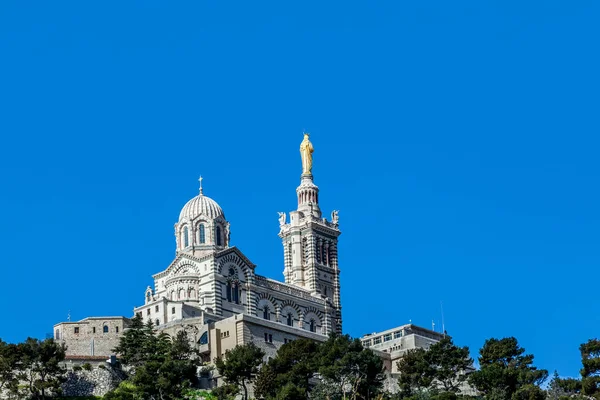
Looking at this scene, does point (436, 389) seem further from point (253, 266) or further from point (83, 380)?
point (253, 266)

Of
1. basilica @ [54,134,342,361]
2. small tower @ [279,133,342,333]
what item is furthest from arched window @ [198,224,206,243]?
small tower @ [279,133,342,333]

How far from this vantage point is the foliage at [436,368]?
92.8m

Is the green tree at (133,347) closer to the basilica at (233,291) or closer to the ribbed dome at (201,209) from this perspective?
the basilica at (233,291)

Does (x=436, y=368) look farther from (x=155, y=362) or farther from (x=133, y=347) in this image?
(x=133, y=347)

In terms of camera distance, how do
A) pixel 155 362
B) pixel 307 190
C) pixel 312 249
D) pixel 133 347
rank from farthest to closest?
1. pixel 307 190
2. pixel 312 249
3. pixel 133 347
4. pixel 155 362

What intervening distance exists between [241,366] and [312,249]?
37.4 m

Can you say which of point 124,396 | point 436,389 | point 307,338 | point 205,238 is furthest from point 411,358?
point 205,238

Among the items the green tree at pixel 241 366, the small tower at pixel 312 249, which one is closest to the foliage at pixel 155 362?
the green tree at pixel 241 366

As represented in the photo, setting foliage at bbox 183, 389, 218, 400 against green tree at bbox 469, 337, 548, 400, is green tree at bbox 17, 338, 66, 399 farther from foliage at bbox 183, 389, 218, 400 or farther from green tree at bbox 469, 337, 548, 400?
green tree at bbox 469, 337, 548, 400

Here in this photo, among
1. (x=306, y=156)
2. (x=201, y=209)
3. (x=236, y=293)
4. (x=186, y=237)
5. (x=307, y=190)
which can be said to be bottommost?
(x=236, y=293)

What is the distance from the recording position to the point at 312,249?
419ft

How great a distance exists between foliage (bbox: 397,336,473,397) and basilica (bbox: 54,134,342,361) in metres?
12.2

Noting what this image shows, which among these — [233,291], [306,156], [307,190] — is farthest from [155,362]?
[306,156]

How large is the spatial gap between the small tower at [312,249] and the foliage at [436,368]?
29.4 meters
